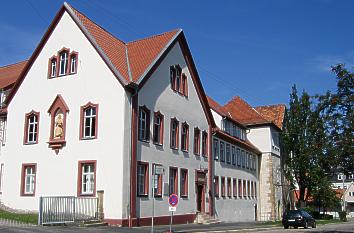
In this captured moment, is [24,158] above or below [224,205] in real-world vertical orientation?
above

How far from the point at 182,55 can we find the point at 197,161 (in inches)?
312

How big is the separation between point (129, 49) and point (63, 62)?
4.92m

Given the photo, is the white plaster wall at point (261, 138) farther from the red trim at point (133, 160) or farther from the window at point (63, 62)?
the window at point (63, 62)

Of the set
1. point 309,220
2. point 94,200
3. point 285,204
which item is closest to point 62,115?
point 94,200

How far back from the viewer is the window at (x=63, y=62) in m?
29.4

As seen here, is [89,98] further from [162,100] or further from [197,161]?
[197,161]

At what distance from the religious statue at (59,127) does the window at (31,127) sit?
183 cm

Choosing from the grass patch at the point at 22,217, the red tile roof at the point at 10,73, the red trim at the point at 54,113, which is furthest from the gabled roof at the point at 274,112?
the grass patch at the point at 22,217

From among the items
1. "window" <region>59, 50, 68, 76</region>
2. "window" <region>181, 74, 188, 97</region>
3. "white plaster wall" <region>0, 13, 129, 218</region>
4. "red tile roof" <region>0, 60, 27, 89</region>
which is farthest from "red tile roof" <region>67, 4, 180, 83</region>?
"red tile roof" <region>0, 60, 27, 89</region>

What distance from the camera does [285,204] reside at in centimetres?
6034

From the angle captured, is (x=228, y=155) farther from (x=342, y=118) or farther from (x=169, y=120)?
(x=342, y=118)

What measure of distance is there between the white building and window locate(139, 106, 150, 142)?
0.06 meters

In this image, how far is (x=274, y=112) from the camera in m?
63.0

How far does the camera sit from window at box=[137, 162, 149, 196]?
89.4 feet
